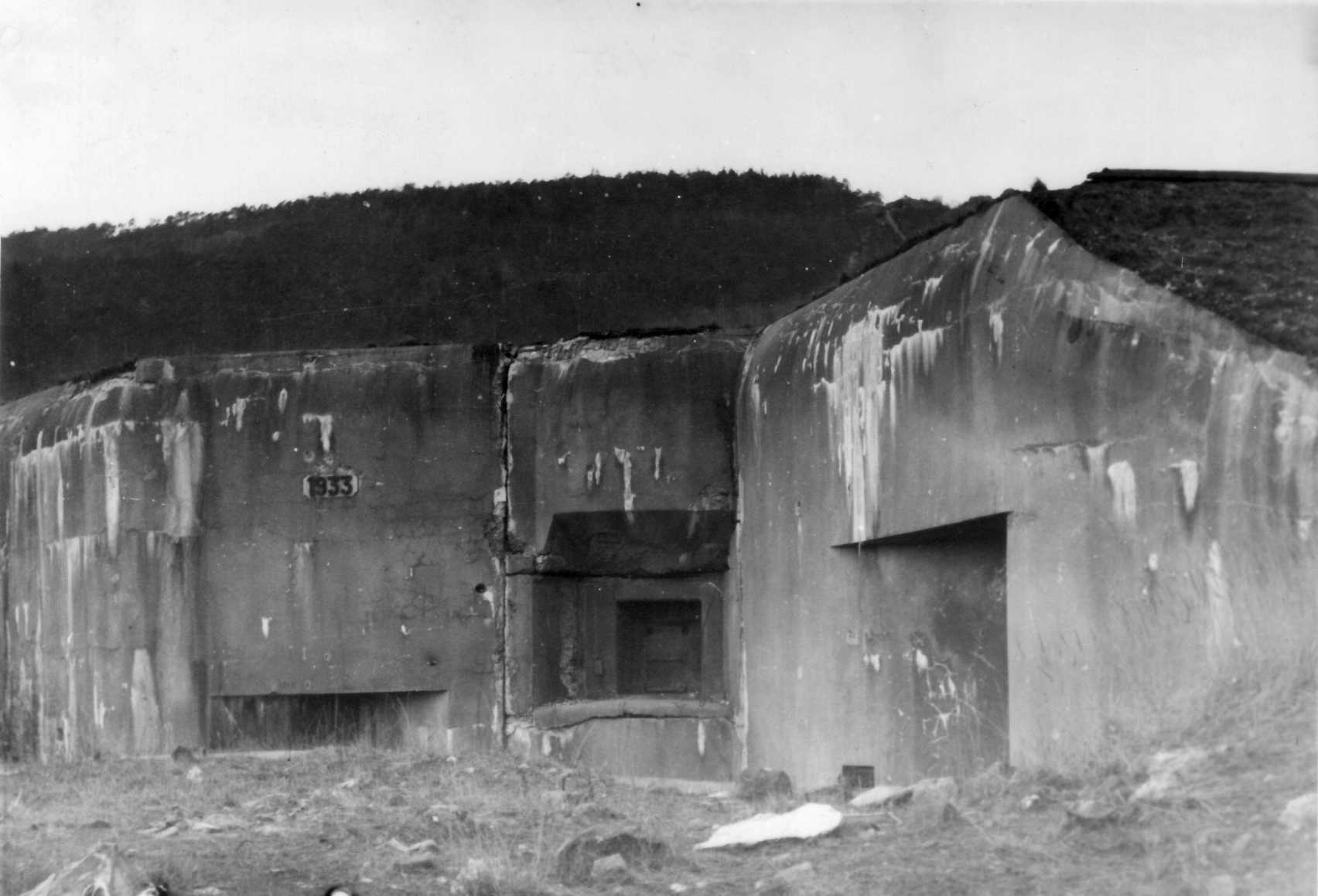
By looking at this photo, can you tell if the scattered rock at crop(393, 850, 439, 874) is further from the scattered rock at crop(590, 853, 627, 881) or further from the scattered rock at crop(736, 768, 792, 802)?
the scattered rock at crop(736, 768, 792, 802)

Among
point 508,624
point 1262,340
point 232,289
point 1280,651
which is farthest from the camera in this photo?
point 232,289

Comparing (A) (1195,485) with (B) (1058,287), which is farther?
(B) (1058,287)

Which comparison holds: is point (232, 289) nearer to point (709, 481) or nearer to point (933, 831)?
point (709, 481)

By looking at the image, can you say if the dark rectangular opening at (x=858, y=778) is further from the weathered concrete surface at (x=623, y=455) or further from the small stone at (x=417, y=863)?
the small stone at (x=417, y=863)

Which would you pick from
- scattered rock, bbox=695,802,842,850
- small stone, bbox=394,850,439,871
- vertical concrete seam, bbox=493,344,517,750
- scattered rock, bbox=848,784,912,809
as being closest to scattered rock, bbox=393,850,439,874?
small stone, bbox=394,850,439,871

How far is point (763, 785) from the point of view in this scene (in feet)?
22.5

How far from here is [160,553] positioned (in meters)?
8.57

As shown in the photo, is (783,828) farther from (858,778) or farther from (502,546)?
(502,546)

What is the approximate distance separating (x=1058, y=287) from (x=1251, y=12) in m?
1.07

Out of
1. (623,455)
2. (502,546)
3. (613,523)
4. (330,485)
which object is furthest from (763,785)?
(330,485)

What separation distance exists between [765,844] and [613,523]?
3398 mm

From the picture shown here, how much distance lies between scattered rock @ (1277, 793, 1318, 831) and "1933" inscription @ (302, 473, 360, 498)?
18.0ft

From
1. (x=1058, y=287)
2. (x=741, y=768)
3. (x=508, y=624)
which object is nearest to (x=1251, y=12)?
(x=1058, y=287)

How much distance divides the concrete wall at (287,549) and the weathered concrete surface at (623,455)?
0.22 m
